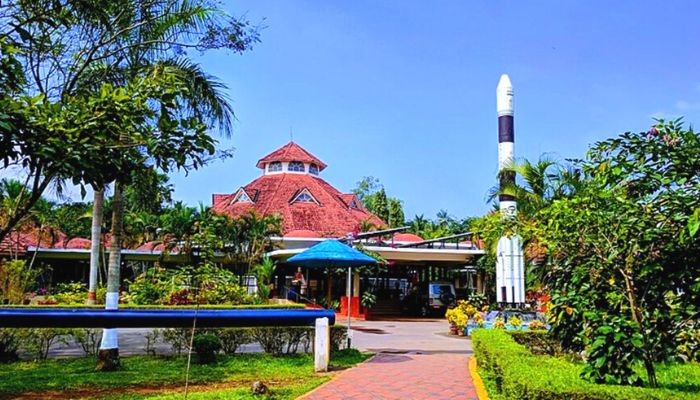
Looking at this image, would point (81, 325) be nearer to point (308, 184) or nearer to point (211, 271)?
point (211, 271)

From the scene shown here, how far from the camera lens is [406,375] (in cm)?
863

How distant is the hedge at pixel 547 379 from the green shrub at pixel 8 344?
7.43m

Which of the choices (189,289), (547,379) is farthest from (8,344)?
(547,379)

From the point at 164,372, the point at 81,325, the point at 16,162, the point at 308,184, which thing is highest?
the point at 308,184

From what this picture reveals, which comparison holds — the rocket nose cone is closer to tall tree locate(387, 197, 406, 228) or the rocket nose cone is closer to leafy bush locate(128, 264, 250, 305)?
leafy bush locate(128, 264, 250, 305)

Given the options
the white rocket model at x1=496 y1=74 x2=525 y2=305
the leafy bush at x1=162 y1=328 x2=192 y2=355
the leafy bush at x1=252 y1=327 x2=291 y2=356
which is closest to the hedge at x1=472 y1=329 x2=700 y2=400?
the leafy bush at x1=252 y1=327 x2=291 y2=356

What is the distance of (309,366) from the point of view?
961 centimetres

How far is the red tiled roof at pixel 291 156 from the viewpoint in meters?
39.4

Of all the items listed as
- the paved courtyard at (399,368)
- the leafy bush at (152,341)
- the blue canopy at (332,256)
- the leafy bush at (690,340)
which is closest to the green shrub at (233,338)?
the paved courtyard at (399,368)

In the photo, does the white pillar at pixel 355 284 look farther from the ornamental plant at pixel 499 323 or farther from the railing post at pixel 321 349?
the railing post at pixel 321 349

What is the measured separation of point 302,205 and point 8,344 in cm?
2563

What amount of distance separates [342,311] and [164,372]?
16.4 metres

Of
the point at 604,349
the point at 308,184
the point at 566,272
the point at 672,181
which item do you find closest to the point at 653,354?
the point at 604,349

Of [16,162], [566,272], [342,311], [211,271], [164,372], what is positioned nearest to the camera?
[16,162]
